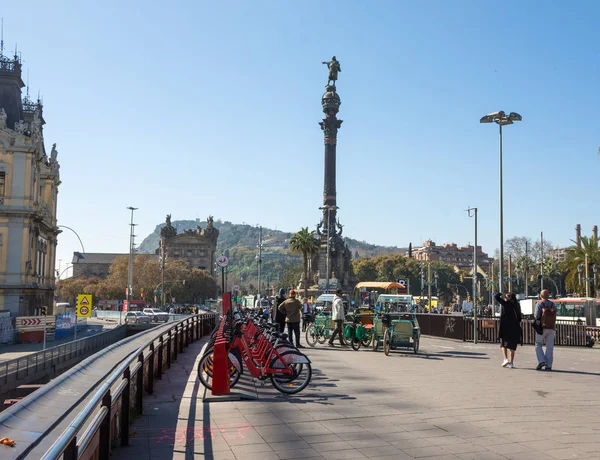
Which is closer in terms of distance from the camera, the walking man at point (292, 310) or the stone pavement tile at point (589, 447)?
the stone pavement tile at point (589, 447)

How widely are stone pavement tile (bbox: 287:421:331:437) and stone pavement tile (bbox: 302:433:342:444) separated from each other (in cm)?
11

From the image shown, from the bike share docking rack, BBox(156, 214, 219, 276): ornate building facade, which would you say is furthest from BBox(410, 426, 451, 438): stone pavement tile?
BBox(156, 214, 219, 276): ornate building facade

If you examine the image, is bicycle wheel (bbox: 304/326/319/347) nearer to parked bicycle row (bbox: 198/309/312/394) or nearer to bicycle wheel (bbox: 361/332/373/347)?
bicycle wheel (bbox: 361/332/373/347)

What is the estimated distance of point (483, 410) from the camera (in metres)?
8.97

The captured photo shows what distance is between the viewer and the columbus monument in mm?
84938

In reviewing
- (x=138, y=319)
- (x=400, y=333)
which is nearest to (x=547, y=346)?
(x=400, y=333)

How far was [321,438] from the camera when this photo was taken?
714 centimetres

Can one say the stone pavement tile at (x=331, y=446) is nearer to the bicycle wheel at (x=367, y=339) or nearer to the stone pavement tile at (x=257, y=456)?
the stone pavement tile at (x=257, y=456)

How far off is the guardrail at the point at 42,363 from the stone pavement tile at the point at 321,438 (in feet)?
44.4

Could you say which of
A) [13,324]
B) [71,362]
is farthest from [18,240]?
[71,362]

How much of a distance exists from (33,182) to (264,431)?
53.0 m

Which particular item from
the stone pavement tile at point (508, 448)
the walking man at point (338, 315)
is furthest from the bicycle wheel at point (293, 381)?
the walking man at point (338, 315)

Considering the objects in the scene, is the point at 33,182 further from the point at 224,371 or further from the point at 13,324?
the point at 224,371

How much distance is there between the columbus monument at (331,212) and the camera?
3344 inches
